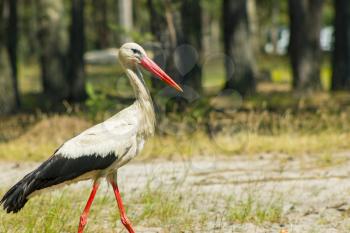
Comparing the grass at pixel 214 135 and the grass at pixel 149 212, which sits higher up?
the grass at pixel 149 212

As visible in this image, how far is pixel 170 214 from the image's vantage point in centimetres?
779

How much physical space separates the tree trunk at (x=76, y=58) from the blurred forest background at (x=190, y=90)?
27 millimetres

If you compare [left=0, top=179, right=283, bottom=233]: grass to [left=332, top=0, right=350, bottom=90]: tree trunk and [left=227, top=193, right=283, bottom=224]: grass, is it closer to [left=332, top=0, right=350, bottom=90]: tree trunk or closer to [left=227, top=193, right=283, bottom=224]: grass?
[left=227, top=193, right=283, bottom=224]: grass

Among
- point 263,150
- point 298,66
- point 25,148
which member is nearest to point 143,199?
point 263,150

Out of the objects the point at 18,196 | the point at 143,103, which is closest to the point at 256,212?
the point at 143,103

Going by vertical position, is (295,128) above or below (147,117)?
below

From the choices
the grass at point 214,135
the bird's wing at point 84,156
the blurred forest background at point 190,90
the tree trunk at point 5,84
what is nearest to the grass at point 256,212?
the bird's wing at point 84,156

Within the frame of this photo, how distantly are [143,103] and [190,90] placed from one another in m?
8.51

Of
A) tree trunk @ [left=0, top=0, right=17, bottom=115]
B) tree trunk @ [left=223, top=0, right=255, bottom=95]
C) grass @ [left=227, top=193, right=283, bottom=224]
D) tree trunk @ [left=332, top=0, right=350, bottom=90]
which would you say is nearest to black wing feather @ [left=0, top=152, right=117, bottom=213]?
grass @ [left=227, top=193, right=283, bottom=224]

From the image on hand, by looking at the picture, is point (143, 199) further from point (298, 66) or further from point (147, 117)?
point (298, 66)

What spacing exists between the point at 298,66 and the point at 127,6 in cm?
3527

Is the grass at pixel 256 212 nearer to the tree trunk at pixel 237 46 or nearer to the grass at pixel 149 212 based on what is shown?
the grass at pixel 149 212

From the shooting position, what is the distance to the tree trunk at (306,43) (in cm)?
2161

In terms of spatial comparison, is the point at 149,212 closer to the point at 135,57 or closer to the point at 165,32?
the point at 135,57
